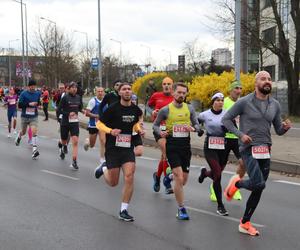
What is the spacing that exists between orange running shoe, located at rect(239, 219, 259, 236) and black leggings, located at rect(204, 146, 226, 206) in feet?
3.36

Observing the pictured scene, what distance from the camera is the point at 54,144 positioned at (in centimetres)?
1714

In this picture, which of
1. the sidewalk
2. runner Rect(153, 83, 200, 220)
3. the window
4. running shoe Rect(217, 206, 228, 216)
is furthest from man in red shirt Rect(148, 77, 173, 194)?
the window

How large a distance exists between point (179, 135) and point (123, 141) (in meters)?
0.78

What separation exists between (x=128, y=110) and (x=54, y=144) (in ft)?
34.0

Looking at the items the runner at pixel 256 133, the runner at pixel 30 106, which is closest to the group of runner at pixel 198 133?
the runner at pixel 256 133

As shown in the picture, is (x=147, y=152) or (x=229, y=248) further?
(x=147, y=152)

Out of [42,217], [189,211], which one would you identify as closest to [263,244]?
[189,211]

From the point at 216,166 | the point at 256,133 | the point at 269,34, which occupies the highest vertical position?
the point at 269,34

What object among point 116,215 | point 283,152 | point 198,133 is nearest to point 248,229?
point 198,133

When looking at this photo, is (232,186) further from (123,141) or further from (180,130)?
(123,141)

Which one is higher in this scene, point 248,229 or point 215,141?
point 215,141

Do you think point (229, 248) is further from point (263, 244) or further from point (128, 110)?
point (128, 110)

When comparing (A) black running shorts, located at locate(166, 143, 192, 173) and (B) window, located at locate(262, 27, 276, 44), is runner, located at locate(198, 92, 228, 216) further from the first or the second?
(B) window, located at locate(262, 27, 276, 44)

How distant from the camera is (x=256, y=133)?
6.24 metres
